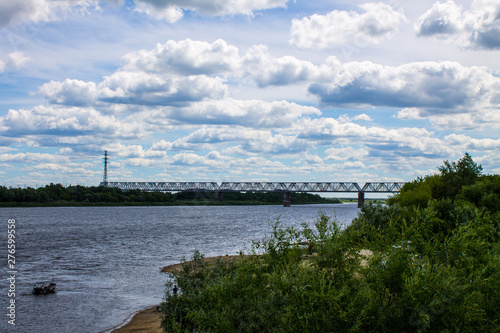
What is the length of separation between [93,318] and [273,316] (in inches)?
1053

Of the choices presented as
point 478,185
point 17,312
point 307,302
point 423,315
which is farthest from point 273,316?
point 478,185

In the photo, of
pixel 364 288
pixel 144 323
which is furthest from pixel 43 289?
pixel 364 288

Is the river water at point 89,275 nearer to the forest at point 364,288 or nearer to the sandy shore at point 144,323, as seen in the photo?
the sandy shore at point 144,323

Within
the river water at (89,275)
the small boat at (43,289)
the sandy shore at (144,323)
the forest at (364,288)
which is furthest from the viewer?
the small boat at (43,289)

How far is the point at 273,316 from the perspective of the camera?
16.8 meters

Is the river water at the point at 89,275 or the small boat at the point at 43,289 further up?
the small boat at the point at 43,289

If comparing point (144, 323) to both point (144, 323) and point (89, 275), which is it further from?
point (89, 275)

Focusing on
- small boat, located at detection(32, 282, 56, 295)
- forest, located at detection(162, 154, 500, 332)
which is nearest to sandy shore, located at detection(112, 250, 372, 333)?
small boat, located at detection(32, 282, 56, 295)

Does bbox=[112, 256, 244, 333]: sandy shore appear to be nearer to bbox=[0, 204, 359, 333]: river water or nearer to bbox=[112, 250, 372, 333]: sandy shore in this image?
bbox=[112, 250, 372, 333]: sandy shore

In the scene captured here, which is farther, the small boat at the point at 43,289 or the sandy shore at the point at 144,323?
the small boat at the point at 43,289

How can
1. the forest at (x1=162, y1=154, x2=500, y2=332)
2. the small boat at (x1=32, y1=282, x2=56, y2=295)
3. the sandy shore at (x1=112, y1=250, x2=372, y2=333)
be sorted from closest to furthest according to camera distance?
the forest at (x1=162, y1=154, x2=500, y2=332) < the sandy shore at (x1=112, y1=250, x2=372, y2=333) < the small boat at (x1=32, y1=282, x2=56, y2=295)

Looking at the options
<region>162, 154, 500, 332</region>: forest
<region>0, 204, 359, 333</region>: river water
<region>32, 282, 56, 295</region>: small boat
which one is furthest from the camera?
<region>32, 282, 56, 295</region>: small boat

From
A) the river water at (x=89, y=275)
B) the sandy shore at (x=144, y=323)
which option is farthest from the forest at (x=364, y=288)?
the sandy shore at (x=144, y=323)

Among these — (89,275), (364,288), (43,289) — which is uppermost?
(364,288)
